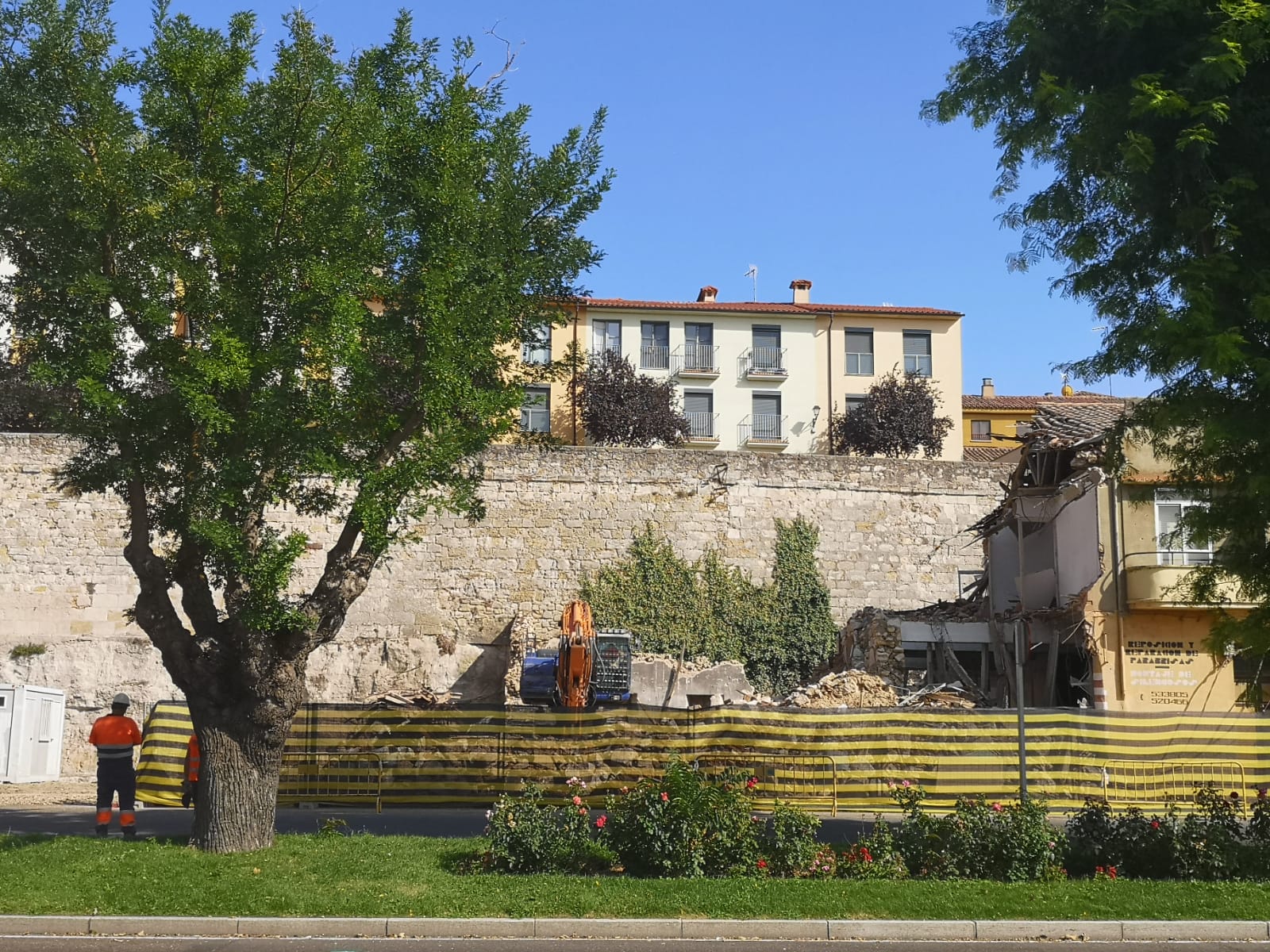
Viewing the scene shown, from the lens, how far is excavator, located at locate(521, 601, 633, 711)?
20969 mm

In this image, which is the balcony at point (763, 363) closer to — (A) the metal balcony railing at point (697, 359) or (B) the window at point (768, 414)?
(B) the window at point (768, 414)

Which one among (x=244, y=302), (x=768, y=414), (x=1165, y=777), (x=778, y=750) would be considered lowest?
(x=1165, y=777)

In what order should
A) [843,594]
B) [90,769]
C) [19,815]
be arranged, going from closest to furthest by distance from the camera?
[19,815]
[90,769]
[843,594]

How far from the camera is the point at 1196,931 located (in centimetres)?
957

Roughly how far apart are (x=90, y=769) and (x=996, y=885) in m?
18.4

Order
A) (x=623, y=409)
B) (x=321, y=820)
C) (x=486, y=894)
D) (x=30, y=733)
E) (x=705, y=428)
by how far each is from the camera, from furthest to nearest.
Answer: (x=705, y=428), (x=623, y=409), (x=30, y=733), (x=321, y=820), (x=486, y=894)

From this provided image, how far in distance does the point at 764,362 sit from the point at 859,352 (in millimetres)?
3753

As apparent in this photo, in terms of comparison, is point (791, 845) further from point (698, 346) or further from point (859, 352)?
point (859, 352)

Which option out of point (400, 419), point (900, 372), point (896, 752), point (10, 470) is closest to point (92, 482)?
point (400, 419)

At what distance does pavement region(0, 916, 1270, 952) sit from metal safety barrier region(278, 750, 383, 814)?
658cm

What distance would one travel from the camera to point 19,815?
14922 millimetres

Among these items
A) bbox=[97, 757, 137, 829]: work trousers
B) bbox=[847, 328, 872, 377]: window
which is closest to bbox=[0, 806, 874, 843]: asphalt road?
bbox=[97, 757, 137, 829]: work trousers

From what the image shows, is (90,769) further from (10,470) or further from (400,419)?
(400,419)

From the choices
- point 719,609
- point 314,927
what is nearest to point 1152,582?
point 719,609
